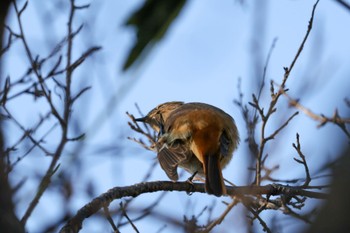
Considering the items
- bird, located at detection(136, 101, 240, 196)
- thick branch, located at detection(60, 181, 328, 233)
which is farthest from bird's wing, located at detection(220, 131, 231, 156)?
thick branch, located at detection(60, 181, 328, 233)

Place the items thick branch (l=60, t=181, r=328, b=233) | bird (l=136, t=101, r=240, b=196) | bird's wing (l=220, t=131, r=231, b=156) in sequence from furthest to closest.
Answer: bird's wing (l=220, t=131, r=231, b=156) → bird (l=136, t=101, r=240, b=196) → thick branch (l=60, t=181, r=328, b=233)

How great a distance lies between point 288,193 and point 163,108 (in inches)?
137

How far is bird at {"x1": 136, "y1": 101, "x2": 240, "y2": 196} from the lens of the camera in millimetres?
5449

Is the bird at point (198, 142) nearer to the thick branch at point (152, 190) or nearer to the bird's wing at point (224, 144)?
the bird's wing at point (224, 144)

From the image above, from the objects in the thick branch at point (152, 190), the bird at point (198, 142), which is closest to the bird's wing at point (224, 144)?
the bird at point (198, 142)

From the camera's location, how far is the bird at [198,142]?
5.45 meters

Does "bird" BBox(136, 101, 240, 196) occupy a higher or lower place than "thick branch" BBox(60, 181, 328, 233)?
higher

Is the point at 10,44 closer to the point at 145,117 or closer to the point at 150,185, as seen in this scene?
the point at 150,185

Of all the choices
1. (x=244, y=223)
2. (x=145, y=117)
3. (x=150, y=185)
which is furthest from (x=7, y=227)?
(x=145, y=117)

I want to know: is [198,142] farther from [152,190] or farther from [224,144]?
[152,190]

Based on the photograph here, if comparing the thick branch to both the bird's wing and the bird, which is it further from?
the bird's wing

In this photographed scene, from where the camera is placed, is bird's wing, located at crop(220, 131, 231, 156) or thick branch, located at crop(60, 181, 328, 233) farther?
bird's wing, located at crop(220, 131, 231, 156)

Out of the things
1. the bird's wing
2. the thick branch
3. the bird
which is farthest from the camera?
the bird's wing

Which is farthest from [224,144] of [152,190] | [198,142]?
[152,190]
